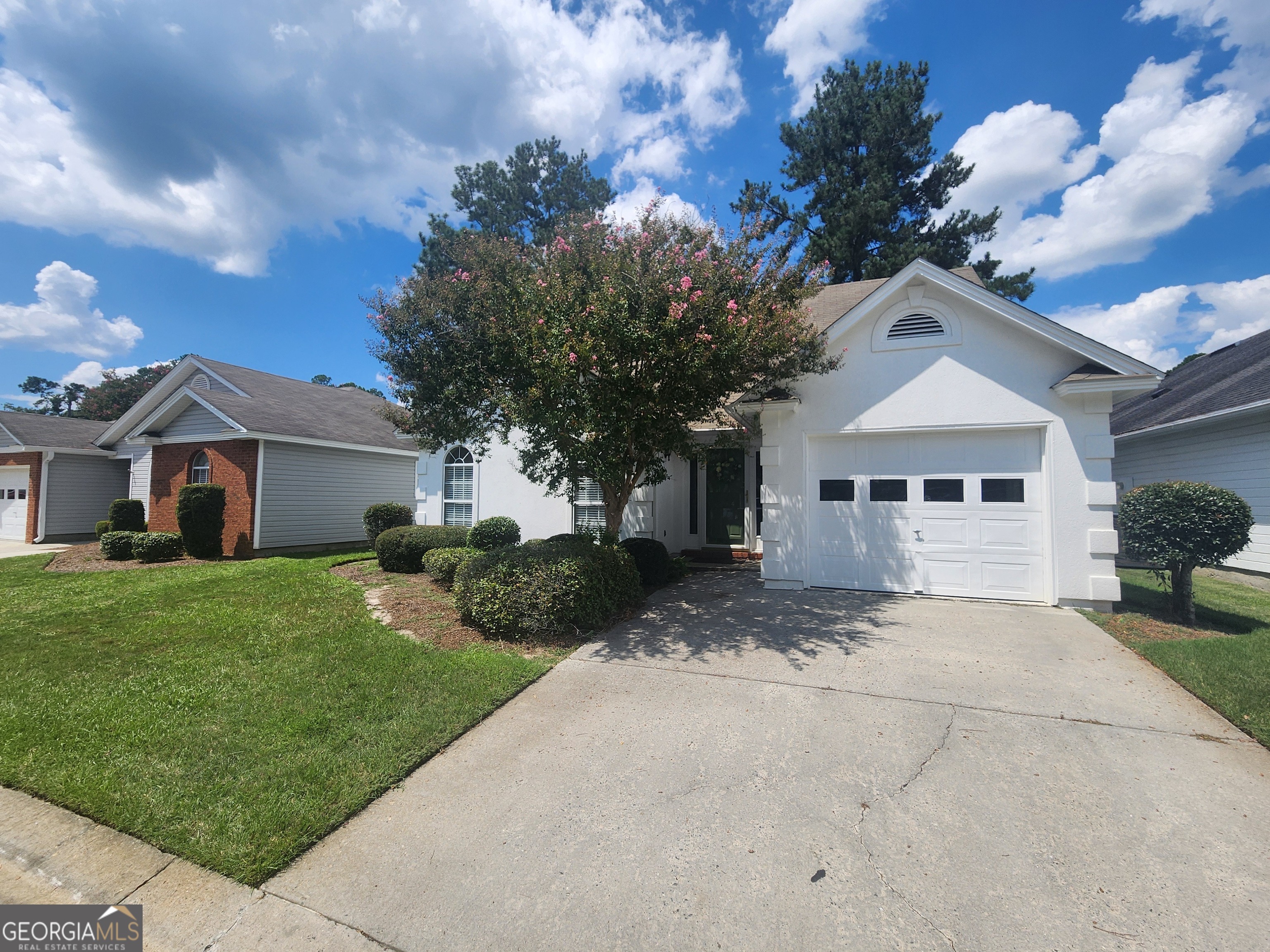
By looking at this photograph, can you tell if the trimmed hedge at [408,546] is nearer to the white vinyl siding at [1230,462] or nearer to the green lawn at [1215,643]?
the green lawn at [1215,643]

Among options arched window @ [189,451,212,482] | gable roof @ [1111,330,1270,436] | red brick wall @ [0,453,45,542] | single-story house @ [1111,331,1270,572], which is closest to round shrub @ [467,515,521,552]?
arched window @ [189,451,212,482]

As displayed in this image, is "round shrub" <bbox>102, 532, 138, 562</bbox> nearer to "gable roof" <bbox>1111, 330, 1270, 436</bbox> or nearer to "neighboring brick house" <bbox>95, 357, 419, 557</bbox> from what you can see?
"neighboring brick house" <bbox>95, 357, 419, 557</bbox>

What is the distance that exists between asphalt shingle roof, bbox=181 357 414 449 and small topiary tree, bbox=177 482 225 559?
6.10 ft

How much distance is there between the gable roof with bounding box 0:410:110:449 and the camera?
1767cm

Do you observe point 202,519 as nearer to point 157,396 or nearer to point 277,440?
point 277,440

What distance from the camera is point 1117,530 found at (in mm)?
8734

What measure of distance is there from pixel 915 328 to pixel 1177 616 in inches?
204

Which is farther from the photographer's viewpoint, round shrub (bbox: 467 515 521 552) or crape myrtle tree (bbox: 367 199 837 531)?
round shrub (bbox: 467 515 521 552)

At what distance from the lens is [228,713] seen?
4418 millimetres

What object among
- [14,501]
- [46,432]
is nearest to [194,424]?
[46,432]

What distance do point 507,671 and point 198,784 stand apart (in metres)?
2.43

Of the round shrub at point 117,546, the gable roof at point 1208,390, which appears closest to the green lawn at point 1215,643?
the gable roof at point 1208,390

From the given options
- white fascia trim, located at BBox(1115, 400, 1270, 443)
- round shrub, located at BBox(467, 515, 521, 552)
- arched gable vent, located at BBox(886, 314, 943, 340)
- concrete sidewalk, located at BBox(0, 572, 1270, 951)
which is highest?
arched gable vent, located at BBox(886, 314, 943, 340)

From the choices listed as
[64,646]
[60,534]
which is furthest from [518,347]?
[60,534]
